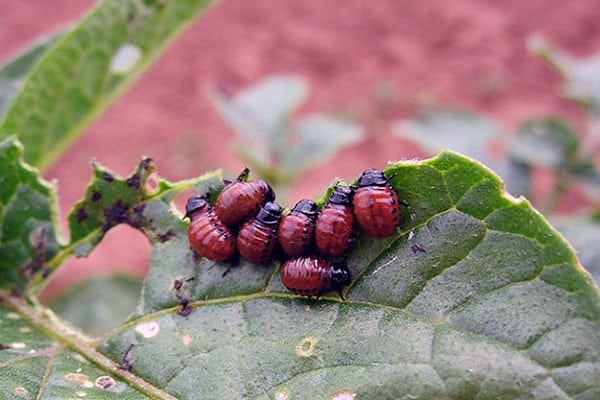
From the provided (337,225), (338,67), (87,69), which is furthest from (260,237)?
(338,67)

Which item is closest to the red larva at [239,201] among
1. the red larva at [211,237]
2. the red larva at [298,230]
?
the red larva at [211,237]

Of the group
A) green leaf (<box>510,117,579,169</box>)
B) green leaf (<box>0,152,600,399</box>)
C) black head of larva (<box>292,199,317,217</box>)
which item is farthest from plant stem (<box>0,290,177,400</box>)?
green leaf (<box>510,117,579,169</box>)

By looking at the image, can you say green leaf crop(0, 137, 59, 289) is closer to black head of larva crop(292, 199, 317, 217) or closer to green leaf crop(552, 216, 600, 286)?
black head of larva crop(292, 199, 317, 217)

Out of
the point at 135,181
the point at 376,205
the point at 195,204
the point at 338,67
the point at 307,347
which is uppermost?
the point at 338,67

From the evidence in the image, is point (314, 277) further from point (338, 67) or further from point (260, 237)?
point (338, 67)

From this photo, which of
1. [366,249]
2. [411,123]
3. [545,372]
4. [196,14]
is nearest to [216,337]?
[366,249]
